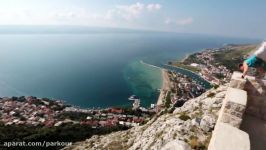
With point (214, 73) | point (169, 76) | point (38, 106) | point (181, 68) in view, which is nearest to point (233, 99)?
point (38, 106)

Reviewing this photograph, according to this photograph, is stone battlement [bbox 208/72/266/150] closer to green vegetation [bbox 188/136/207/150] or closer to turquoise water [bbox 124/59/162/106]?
green vegetation [bbox 188/136/207/150]

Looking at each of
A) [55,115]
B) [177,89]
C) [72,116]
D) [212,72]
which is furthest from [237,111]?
[212,72]

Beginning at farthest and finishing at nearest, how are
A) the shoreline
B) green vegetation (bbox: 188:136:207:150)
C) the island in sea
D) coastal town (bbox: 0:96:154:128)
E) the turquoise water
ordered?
the turquoise water, the shoreline, coastal town (bbox: 0:96:154:128), the island in sea, green vegetation (bbox: 188:136:207:150)

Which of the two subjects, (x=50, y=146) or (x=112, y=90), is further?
(x=112, y=90)

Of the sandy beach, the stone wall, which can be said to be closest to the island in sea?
the sandy beach

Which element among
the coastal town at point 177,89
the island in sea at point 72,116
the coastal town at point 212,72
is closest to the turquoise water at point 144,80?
the coastal town at point 177,89

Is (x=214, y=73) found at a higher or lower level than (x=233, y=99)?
lower

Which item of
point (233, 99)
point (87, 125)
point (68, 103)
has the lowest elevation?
point (68, 103)

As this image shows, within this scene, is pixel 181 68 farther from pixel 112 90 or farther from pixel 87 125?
pixel 87 125
